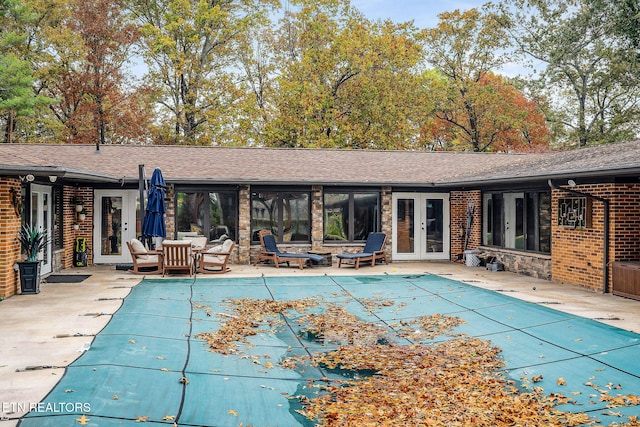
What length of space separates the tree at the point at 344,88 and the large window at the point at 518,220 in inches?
468

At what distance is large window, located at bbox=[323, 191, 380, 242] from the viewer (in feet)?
49.6

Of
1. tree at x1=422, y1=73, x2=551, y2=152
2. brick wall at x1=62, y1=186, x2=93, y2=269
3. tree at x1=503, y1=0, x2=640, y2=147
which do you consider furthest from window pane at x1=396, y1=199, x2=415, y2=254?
tree at x1=422, y1=73, x2=551, y2=152

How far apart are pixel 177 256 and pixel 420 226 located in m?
7.26

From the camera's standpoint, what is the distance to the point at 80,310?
25.9ft

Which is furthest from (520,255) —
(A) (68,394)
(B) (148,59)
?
(B) (148,59)

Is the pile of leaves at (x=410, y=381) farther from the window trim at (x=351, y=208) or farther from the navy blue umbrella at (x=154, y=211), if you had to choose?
the window trim at (x=351, y=208)

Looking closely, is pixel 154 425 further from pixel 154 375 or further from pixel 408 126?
pixel 408 126

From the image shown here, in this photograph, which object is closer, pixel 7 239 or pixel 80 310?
pixel 80 310

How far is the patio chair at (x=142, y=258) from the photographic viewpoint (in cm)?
1214

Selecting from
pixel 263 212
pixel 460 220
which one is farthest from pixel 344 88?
pixel 263 212

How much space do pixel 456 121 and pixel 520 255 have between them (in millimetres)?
16665

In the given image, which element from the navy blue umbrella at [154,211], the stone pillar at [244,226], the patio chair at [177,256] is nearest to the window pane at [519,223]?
the stone pillar at [244,226]

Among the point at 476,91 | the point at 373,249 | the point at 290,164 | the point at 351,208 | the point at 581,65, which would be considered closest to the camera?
the point at 373,249

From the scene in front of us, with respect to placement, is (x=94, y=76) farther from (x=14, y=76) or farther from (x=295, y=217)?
(x=295, y=217)
